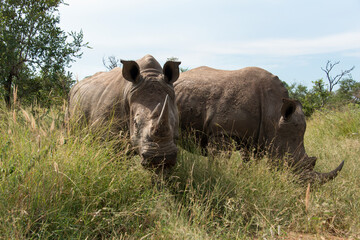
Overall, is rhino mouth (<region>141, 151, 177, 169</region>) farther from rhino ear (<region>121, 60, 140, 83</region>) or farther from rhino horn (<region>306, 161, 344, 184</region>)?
rhino horn (<region>306, 161, 344, 184</region>)

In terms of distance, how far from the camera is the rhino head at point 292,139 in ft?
15.7

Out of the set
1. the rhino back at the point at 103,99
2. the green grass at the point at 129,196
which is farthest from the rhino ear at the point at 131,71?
the green grass at the point at 129,196

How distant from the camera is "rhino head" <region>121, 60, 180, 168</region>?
3.32 m

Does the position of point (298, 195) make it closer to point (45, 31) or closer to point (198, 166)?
point (198, 166)

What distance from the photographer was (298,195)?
4367 mm

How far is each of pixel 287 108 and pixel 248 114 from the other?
56cm

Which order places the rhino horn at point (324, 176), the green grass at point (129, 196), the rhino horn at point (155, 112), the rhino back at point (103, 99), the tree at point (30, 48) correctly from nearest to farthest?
the green grass at point (129, 196) → the rhino horn at point (155, 112) → the rhino back at point (103, 99) → the rhino horn at point (324, 176) → the tree at point (30, 48)

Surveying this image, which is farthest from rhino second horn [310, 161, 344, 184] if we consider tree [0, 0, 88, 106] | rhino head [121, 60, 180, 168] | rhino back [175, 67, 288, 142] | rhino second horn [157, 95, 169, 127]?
tree [0, 0, 88, 106]

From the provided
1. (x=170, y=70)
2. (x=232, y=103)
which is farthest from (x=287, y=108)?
(x=170, y=70)

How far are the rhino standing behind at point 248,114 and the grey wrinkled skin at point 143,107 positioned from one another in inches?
47.0

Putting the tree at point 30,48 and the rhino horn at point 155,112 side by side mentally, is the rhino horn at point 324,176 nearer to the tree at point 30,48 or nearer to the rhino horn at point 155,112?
the rhino horn at point 155,112

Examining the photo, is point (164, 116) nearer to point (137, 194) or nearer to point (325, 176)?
point (137, 194)

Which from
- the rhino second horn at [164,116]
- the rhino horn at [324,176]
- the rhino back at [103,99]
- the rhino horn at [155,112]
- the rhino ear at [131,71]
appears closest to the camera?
the rhino second horn at [164,116]

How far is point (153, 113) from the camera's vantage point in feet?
11.3
